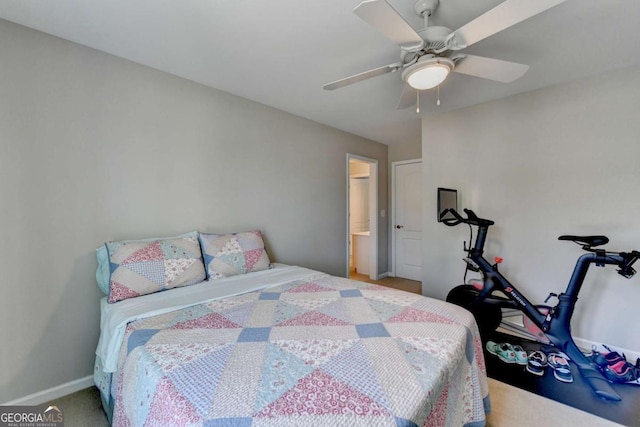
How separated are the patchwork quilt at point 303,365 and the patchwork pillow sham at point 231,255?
523mm

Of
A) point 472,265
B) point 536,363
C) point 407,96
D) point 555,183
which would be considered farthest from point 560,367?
point 407,96

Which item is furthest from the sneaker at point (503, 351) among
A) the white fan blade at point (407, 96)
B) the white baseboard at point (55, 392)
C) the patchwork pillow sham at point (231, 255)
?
the white baseboard at point (55, 392)

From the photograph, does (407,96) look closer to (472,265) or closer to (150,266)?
(472,265)

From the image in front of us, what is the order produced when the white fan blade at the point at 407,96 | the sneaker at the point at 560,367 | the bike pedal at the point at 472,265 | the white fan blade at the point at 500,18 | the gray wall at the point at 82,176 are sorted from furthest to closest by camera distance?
the bike pedal at the point at 472,265, the sneaker at the point at 560,367, the white fan blade at the point at 407,96, the gray wall at the point at 82,176, the white fan blade at the point at 500,18

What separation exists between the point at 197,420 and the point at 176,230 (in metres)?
1.88

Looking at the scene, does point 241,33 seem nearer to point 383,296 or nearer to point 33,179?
point 33,179

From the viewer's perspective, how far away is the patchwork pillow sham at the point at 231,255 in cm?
218

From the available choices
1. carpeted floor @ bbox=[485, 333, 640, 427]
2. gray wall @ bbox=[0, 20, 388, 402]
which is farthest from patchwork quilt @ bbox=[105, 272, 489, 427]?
gray wall @ bbox=[0, 20, 388, 402]

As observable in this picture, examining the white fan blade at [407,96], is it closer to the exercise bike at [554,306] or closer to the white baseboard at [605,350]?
the exercise bike at [554,306]

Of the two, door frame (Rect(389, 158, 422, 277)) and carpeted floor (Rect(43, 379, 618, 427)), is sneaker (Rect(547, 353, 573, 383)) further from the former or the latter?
door frame (Rect(389, 158, 422, 277))

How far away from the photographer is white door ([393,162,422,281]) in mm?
4645

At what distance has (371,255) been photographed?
4.80 metres

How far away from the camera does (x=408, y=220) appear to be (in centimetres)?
478

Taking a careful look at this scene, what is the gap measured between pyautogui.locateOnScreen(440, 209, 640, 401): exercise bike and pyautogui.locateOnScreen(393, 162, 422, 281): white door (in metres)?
1.93
